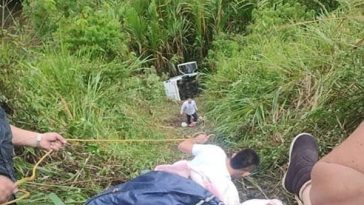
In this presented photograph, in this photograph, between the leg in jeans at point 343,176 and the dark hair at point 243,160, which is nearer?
the leg in jeans at point 343,176

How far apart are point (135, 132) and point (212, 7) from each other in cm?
333

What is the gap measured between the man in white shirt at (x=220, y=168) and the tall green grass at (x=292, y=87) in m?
0.82

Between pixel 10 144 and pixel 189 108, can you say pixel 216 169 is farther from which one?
pixel 189 108

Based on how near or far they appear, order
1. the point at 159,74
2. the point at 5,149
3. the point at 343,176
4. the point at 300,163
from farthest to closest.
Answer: the point at 159,74, the point at 300,163, the point at 5,149, the point at 343,176

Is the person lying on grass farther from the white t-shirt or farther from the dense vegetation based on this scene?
the dense vegetation

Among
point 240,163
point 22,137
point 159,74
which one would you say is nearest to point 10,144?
point 22,137

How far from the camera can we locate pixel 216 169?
9.33ft

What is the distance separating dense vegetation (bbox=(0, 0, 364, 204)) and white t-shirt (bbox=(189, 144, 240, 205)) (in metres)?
0.85

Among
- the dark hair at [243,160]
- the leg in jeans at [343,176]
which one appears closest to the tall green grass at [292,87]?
the dark hair at [243,160]

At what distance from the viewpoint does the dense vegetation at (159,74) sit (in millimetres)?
3875

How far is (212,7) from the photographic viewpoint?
8078 mm

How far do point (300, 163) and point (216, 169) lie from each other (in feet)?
1.60

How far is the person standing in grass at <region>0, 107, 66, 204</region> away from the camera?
8.38 ft

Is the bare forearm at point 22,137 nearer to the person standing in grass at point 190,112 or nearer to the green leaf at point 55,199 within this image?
the green leaf at point 55,199
